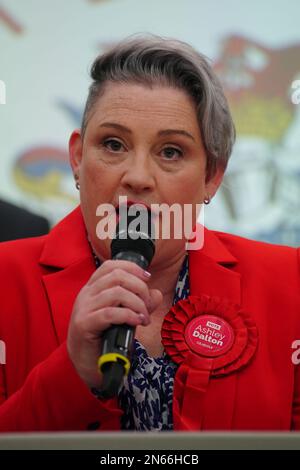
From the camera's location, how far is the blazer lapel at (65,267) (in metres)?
1.53

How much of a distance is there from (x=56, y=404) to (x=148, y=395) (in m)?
0.26

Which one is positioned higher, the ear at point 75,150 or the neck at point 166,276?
the ear at point 75,150

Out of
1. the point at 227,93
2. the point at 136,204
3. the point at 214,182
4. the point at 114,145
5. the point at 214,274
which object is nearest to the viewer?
the point at 136,204

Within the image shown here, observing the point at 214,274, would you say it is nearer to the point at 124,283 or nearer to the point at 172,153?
the point at 172,153

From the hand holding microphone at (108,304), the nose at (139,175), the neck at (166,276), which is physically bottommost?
the hand holding microphone at (108,304)

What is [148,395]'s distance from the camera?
147cm

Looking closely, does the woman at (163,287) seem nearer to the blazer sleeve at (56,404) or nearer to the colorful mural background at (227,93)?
the blazer sleeve at (56,404)

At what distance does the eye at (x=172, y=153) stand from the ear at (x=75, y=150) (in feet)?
0.85

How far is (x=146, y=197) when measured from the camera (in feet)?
4.87

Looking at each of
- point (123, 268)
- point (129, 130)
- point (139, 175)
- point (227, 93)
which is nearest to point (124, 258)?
point (123, 268)

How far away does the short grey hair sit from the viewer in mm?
1634

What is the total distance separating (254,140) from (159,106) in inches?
48.2

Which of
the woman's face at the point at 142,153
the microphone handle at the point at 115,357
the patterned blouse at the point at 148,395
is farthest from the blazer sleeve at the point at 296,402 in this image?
the microphone handle at the point at 115,357

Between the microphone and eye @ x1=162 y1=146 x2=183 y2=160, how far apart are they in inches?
6.2
